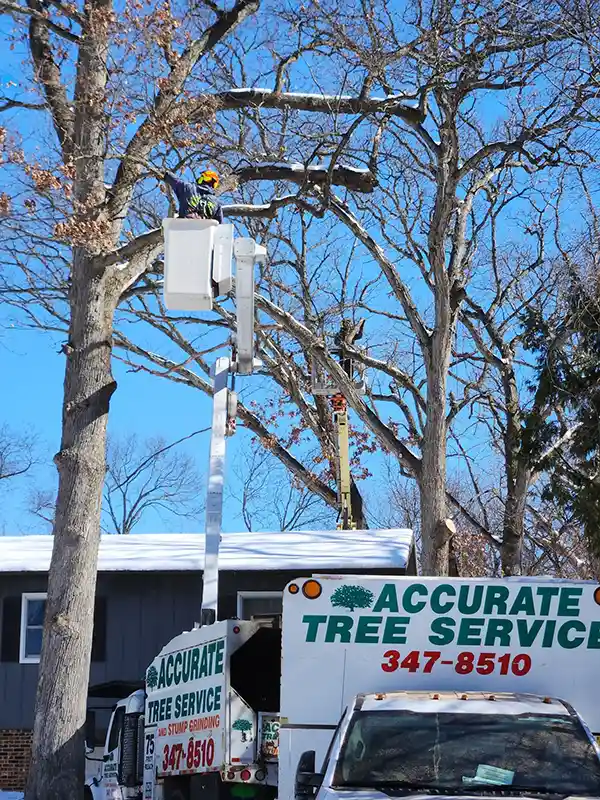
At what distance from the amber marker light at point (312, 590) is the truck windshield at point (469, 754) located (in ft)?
5.39

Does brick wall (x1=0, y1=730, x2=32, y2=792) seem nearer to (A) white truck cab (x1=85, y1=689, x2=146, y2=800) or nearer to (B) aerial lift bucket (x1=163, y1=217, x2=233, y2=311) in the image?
(A) white truck cab (x1=85, y1=689, x2=146, y2=800)

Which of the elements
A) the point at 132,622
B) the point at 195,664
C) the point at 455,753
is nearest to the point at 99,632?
the point at 132,622

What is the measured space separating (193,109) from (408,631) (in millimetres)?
9870

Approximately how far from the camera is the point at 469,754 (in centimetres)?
703

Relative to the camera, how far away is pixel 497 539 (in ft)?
91.4

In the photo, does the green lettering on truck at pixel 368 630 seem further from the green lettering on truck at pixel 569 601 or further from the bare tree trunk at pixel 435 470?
the bare tree trunk at pixel 435 470

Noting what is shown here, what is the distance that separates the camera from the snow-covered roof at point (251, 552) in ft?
64.6

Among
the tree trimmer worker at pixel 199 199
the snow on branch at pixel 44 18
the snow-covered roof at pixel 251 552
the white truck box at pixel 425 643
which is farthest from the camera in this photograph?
the snow-covered roof at pixel 251 552

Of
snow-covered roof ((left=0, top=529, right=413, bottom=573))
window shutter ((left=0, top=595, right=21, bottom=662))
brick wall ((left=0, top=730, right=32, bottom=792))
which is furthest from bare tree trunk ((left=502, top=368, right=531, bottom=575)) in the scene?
brick wall ((left=0, top=730, right=32, bottom=792))

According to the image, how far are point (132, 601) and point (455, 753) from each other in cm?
1464

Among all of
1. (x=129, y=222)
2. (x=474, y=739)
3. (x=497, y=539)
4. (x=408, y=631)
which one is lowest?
(x=474, y=739)

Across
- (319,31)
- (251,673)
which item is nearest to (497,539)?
(319,31)

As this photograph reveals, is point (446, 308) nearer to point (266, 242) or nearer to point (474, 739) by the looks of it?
point (266, 242)

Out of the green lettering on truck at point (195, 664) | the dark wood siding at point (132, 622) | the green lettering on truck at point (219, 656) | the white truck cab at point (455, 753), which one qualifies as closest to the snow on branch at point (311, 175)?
the dark wood siding at point (132, 622)
